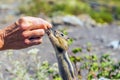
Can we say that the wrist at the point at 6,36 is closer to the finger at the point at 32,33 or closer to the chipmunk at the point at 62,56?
the finger at the point at 32,33

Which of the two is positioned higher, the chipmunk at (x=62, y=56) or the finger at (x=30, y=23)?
the finger at (x=30, y=23)

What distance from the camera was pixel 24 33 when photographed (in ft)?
11.9

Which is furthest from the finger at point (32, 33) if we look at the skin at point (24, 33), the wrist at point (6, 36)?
the wrist at point (6, 36)

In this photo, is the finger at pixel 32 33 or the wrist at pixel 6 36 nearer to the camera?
the finger at pixel 32 33

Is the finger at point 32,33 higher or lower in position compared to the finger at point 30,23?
lower

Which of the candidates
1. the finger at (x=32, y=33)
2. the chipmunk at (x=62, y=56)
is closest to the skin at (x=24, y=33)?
the finger at (x=32, y=33)

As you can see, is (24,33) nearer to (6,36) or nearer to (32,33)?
(32,33)

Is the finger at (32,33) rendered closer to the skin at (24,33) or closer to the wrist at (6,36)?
the skin at (24,33)

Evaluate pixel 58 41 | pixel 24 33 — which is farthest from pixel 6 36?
pixel 58 41

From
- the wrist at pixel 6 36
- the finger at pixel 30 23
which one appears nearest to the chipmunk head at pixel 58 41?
the finger at pixel 30 23

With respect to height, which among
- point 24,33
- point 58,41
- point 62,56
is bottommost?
point 62,56

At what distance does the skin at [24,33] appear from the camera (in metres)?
3.63

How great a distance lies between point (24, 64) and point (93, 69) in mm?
1014

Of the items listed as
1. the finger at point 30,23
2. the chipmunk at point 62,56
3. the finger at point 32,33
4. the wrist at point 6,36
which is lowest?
the chipmunk at point 62,56
